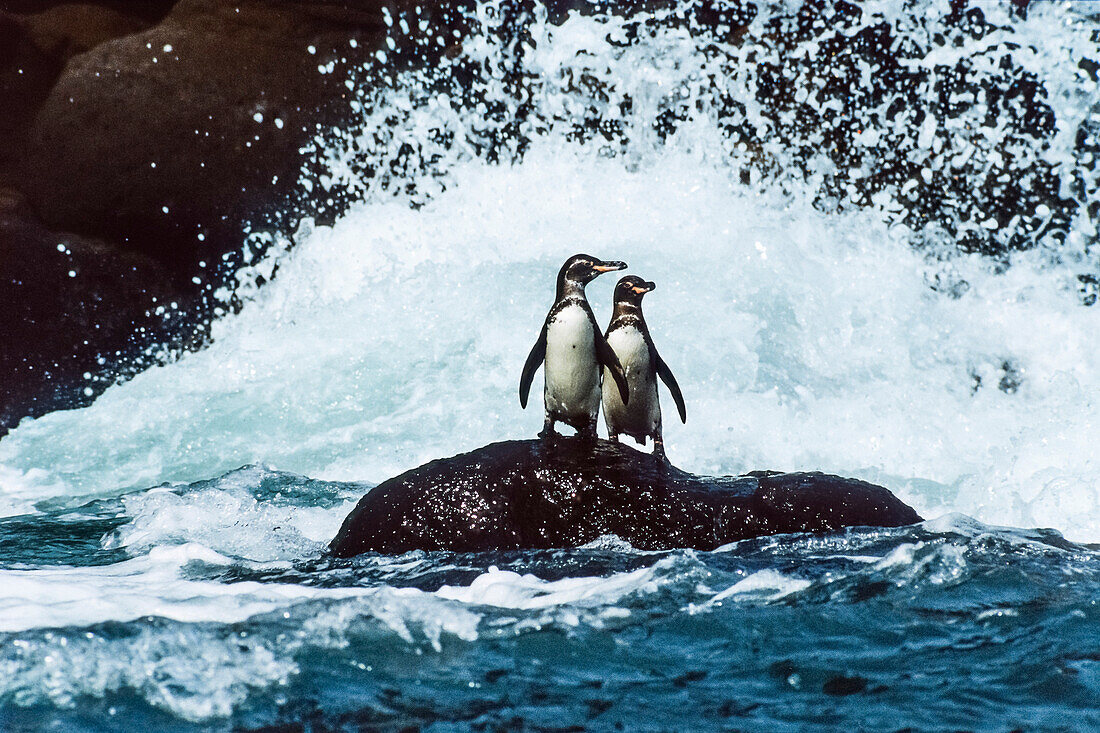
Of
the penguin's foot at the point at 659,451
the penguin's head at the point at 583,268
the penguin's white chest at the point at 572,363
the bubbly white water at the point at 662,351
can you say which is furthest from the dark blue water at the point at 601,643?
the bubbly white water at the point at 662,351

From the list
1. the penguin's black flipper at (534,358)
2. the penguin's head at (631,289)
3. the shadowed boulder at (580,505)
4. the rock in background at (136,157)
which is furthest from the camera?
the rock in background at (136,157)

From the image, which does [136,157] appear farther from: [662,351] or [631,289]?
[631,289]

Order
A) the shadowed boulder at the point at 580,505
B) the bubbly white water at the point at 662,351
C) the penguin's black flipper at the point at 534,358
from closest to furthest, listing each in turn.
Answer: the shadowed boulder at the point at 580,505 < the penguin's black flipper at the point at 534,358 < the bubbly white water at the point at 662,351

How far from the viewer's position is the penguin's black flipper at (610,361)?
441 centimetres

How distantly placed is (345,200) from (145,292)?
1777 mm

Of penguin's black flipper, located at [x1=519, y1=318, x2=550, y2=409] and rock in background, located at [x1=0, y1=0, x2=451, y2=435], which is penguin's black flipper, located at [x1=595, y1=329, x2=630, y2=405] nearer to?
penguin's black flipper, located at [x1=519, y1=318, x2=550, y2=409]

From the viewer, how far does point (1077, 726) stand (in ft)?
8.34

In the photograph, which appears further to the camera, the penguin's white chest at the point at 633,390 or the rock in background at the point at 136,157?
the rock in background at the point at 136,157

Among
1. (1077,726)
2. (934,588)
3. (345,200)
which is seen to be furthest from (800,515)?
(345,200)

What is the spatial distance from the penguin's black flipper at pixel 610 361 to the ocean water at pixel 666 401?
817 millimetres

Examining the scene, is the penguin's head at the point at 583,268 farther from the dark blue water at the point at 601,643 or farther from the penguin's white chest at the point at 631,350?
the dark blue water at the point at 601,643

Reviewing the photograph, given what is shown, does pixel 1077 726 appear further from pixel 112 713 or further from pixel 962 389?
pixel 962 389

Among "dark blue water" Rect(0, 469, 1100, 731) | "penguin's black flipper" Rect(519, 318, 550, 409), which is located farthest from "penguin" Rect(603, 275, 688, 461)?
"dark blue water" Rect(0, 469, 1100, 731)

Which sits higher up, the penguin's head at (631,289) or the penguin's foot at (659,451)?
the penguin's head at (631,289)
